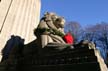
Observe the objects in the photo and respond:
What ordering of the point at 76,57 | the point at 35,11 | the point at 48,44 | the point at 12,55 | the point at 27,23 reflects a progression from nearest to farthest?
the point at 76,57, the point at 48,44, the point at 12,55, the point at 27,23, the point at 35,11

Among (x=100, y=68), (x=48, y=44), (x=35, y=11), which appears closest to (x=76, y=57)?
(x=100, y=68)

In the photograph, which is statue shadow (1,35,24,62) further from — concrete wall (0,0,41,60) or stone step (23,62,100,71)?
stone step (23,62,100,71)

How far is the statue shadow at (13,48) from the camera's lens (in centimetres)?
553

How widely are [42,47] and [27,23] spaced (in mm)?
3402

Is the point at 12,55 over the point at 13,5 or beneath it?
beneath

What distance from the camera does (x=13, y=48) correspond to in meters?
5.74

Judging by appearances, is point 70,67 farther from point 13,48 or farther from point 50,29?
point 13,48

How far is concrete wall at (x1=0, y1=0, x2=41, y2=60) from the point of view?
709 centimetres

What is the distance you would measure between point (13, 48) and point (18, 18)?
2303 mm

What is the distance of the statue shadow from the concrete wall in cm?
15

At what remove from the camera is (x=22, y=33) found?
7727 mm

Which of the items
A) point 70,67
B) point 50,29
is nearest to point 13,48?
point 50,29

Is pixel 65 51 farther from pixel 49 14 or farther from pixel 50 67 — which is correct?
pixel 49 14

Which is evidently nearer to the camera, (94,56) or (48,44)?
(94,56)
